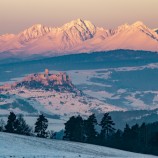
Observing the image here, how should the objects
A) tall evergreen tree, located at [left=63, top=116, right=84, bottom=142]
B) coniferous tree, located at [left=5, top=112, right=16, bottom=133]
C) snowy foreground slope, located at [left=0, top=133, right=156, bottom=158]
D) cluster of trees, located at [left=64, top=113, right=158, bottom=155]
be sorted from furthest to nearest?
tall evergreen tree, located at [left=63, top=116, right=84, bottom=142] < coniferous tree, located at [left=5, top=112, right=16, bottom=133] < cluster of trees, located at [left=64, top=113, right=158, bottom=155] < snowy foreground slope, located at [left=0, top=133, right=156, bottom=158]

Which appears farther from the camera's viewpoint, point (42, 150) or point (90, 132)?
point (90, 132)

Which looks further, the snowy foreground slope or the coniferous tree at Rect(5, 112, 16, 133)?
the coniferous tree at Rect(5, 112, 16, 133)

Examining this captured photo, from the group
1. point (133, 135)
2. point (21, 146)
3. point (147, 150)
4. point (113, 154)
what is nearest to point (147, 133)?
point (133, 135)

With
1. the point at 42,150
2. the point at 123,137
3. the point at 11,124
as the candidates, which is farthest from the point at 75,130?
the point at 42,150

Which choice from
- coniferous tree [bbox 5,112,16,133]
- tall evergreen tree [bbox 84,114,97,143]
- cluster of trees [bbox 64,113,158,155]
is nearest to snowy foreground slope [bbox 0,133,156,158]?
cluster of trees [bbox 64,113,158,155]

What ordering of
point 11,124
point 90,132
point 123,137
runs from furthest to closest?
point 90,132
point 11,124
point 123,137

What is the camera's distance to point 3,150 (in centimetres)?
8994

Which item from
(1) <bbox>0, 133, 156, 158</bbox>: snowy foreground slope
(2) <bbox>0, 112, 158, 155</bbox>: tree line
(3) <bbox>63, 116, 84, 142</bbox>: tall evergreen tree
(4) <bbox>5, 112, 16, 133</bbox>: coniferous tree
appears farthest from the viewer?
(3) <bbox>63, 116, 84, 142</bbox>: tall evergreen tree

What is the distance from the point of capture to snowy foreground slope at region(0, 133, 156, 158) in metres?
Answer: 89.4

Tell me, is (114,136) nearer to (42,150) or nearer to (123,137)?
(123,137)

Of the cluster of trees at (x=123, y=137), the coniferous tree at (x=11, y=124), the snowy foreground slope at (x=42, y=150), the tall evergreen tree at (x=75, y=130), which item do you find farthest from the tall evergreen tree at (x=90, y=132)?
the snowy foreground slope at (x=42, y=150)

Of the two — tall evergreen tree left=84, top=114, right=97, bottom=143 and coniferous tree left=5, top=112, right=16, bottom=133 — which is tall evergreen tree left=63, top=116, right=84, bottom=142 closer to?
tall evergreen tree left=84, top=114, right=97, bottom=143

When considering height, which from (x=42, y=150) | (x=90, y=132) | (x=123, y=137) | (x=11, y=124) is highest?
(x=90, y=132)

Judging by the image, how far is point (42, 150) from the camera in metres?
96.8
